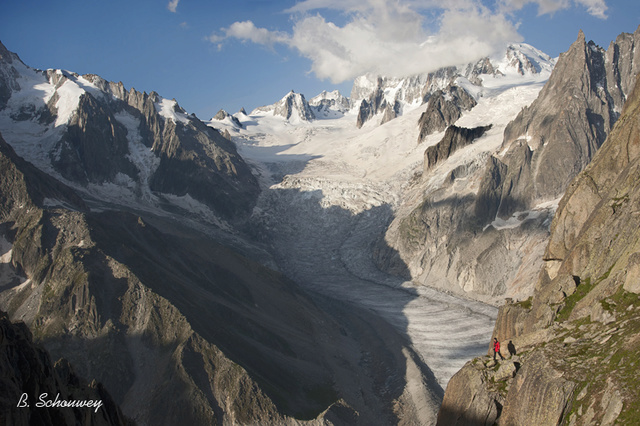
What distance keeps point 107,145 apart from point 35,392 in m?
152

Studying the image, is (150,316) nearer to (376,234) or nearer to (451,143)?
(376,234)

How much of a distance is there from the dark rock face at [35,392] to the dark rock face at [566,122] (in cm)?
10330

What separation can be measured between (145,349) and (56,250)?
949 inches

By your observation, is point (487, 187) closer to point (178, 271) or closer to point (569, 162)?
point (569, 162)

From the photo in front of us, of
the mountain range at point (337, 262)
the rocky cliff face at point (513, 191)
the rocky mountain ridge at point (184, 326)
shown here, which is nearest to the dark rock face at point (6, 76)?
the mountain range at point (337, 262)

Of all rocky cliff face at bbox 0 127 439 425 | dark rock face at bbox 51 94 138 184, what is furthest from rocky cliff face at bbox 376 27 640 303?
dark rock face at bbox 51 94 138 184

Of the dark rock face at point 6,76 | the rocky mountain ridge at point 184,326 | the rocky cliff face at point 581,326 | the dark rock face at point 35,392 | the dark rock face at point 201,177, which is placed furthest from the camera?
the dark rock face at point 201,177

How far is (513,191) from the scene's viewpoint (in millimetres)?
125312

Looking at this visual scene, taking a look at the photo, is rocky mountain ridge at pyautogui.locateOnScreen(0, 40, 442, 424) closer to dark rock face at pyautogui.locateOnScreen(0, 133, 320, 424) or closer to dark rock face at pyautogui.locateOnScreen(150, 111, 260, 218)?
dark rock face at pyautogui.locateOnScreen(0, 133, 320, 424)

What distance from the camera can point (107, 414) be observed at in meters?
36.6

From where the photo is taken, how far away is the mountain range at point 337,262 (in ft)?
107

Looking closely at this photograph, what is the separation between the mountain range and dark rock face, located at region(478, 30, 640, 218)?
499 mm

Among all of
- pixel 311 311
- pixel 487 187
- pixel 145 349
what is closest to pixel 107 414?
pixel 145 349
